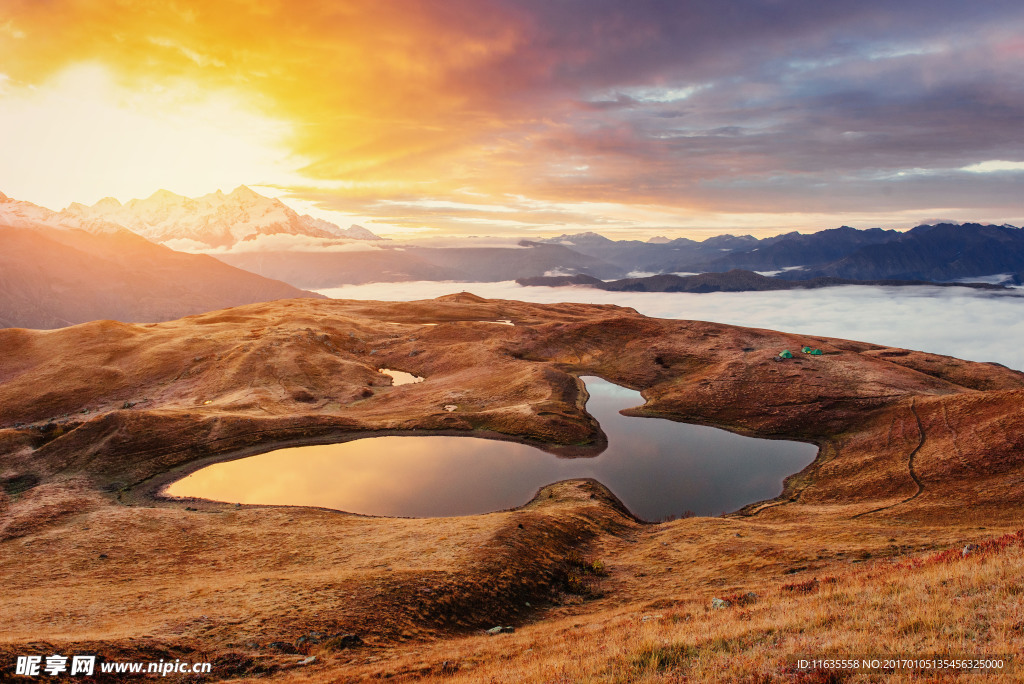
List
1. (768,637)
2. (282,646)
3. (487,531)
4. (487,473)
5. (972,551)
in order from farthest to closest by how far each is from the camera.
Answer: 1. (487,473)
2. (487,531)
3. (972,551)
4. (282,646)
5. (768,637)

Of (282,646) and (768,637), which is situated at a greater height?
(768,637)

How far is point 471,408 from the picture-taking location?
103m

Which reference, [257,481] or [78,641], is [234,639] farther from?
[257,481]

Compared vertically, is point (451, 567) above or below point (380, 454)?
above

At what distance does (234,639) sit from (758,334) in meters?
158

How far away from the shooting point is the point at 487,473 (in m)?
72.2

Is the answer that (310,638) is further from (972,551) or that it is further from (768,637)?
(972,551)

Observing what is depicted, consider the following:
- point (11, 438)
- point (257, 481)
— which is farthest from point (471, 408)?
point (11, 438)

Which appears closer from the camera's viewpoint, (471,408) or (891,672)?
(891,672)

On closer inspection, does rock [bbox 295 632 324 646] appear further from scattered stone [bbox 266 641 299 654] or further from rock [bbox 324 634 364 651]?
rock [bbox 324 634 364 651]

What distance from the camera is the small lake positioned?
6366 cm

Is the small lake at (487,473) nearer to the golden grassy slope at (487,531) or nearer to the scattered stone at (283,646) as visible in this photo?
the golden grassy slope at (487,531)

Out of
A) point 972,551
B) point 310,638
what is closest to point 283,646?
point 310,638

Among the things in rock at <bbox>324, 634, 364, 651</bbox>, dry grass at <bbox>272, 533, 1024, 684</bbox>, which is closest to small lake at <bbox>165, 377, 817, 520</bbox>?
rock at <bbox>324, 634, 364, 651</bbox>
